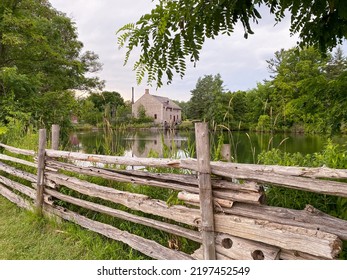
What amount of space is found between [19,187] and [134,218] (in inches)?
103

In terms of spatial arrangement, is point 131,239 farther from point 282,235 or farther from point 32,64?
point 32,64

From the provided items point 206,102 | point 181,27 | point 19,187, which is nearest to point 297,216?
point 181,27

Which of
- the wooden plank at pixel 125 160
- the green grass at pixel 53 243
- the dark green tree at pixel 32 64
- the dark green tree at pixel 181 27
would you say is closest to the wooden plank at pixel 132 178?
the wooden plank at pixel 125 160

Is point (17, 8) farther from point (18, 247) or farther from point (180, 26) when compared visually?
point (180, 26)

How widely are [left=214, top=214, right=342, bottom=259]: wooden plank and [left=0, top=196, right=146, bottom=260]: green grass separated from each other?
3.44 feet

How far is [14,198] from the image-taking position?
4.55 meters

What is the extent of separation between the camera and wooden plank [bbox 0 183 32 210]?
4223 mm

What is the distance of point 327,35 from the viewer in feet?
6.18

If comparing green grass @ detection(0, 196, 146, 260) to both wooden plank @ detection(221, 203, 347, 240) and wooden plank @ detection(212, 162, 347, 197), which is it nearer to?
wooden plank @ detection(221, 203, 347, 240)

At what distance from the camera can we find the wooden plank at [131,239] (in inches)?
101
